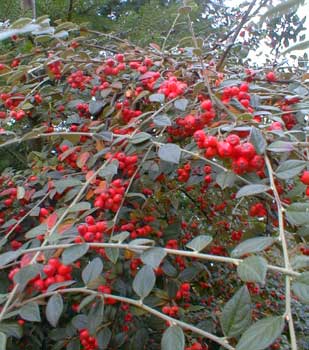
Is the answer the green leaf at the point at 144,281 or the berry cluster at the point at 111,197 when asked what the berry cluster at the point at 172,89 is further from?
the green leaf at the point at 144,281

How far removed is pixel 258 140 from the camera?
2.83 feet

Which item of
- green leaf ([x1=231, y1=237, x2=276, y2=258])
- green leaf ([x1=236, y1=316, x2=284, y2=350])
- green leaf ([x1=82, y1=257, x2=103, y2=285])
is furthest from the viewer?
green leaf ([x1=82, y1=257, x2=103, y2=285])

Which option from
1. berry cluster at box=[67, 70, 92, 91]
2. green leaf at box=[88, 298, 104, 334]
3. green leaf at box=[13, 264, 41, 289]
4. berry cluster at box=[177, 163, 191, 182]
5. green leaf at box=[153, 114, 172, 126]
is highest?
green leaf at box=[153, 114, 172, 126]

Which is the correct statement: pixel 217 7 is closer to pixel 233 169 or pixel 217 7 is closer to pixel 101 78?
pixel 101 78

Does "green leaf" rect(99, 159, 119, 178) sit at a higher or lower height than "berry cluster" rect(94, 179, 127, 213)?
higher

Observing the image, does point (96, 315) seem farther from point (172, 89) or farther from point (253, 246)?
point (172, 89)

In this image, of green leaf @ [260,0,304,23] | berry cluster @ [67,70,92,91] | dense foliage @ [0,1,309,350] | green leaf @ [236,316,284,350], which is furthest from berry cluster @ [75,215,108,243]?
berry cluster @ [67,70,92,91]

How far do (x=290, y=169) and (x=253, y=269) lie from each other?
0.23 m

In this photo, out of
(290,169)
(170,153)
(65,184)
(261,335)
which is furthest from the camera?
(65,184)

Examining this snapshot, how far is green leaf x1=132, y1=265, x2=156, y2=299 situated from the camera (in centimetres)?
78

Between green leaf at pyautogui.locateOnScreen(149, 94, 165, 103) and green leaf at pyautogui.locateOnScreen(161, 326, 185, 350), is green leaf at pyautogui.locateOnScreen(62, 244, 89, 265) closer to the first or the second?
green leaf at pyautogui.locateOnScreen(161, 326, 185, 350)

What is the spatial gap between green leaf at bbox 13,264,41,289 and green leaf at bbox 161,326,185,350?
218mm

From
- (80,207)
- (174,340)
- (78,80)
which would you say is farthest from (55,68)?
(174,340)

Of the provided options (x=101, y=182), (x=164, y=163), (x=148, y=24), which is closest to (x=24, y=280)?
(x=101, y=182)
